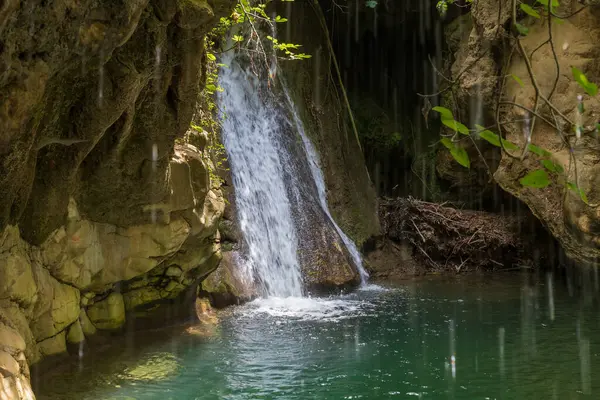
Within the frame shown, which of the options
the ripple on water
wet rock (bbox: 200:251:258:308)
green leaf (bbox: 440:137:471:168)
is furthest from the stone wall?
green leaf (bbox: 440:137:471:168)

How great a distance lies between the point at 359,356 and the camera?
5.85 m

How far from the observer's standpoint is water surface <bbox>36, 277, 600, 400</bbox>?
4805 mm

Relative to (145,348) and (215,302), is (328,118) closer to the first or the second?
(215,302)

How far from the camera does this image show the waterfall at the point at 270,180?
30.9ft

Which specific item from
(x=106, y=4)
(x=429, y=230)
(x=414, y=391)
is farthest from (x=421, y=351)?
(x=429, y=230)

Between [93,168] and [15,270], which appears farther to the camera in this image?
[93,168]

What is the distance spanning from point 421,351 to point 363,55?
11048mm

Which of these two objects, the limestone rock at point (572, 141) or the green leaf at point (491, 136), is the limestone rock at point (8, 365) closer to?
the green leaf at point (491, 136)

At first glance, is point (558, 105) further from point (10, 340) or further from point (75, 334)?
→ point (10, 340)

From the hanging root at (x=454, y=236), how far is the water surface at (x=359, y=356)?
3.71m

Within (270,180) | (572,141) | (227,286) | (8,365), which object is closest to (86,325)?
(8,365)

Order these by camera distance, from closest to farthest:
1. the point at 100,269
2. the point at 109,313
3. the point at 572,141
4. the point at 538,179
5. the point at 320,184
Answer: the point at 538,179 < the point at 100,269 < the point at 109,313 < the point at 572,141 < the point at 320,184

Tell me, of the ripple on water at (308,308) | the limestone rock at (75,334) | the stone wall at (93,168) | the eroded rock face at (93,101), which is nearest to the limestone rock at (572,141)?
the ripple on water at (308,308)

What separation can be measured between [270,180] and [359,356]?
202 inches
